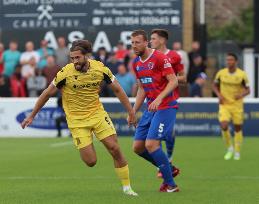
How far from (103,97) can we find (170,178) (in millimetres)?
15667

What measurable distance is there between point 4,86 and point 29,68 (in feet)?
3.08

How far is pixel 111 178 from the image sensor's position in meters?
16.2

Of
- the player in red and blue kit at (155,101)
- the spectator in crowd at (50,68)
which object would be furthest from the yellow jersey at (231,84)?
the spectator in crowd at (50,68)

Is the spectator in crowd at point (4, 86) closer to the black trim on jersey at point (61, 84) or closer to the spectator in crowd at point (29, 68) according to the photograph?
the spectator in crowd at point (29, 68)

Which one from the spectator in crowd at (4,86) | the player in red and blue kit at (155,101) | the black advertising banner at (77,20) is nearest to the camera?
the player in red and blue kit at (155,101)

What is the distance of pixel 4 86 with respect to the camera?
30188mm

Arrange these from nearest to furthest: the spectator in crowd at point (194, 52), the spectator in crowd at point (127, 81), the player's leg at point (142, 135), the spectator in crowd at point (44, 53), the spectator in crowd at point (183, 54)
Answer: the player's leg at point (142, 135) < the spectator in crowd at point (183, 54) < the spectator in crowd at point (127, 81) < the spectator in crowd at point (194, 52) < the spectator in crowd at point (44, 53)

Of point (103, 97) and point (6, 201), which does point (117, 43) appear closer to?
point (103, 97)

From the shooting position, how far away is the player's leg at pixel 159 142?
45.7 feet

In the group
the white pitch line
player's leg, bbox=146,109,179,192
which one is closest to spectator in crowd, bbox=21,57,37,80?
the white pitch line

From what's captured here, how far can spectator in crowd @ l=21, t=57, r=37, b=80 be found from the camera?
1182 inches

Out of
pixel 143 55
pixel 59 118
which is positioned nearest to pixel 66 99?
pixel 143 55

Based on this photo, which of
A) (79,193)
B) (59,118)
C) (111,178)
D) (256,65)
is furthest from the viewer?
(256,65)

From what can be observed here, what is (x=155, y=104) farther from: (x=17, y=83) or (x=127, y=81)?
(x=17, y=83)
